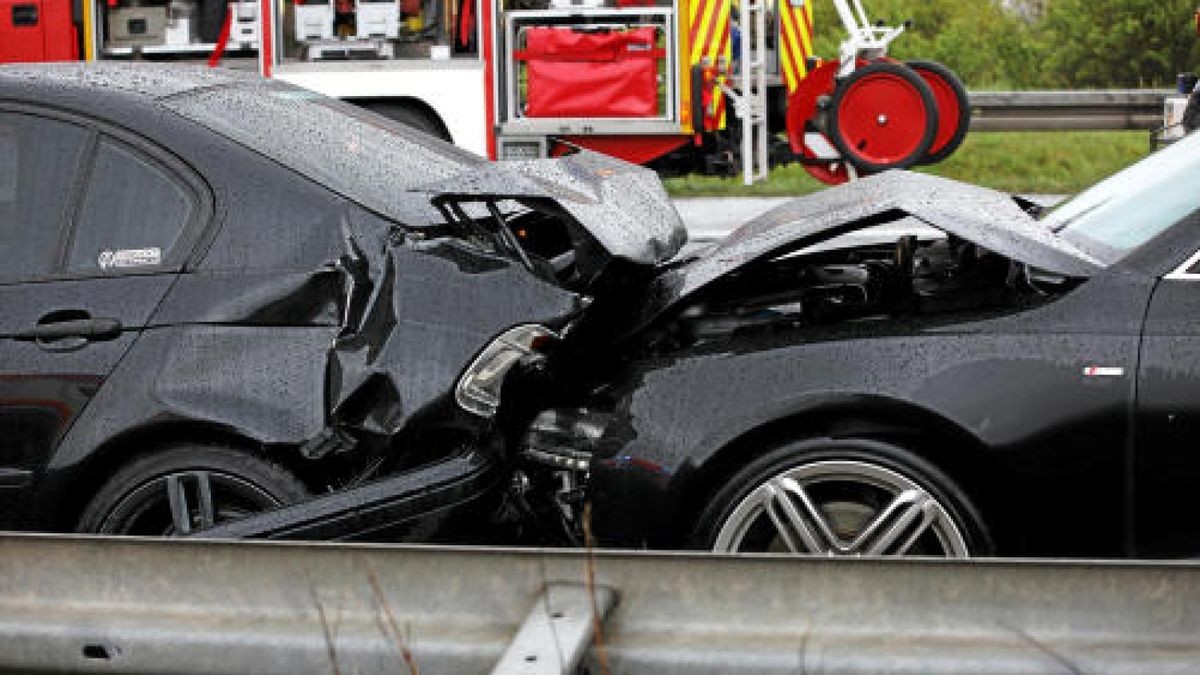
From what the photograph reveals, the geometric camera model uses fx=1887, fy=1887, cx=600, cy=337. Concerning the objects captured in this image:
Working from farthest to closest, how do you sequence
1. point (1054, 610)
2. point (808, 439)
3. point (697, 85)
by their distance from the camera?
point (697, 85), point (808, 439), point (1054, 610)

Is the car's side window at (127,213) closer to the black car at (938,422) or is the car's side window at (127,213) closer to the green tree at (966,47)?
the black car at (938,422)

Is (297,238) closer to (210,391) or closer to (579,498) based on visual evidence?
(210,391)

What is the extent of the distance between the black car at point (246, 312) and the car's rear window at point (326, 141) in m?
0.01

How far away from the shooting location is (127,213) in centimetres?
475

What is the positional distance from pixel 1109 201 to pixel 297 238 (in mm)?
2116

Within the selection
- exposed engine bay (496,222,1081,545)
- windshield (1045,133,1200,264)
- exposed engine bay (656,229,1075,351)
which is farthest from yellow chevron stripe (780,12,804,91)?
exposed engine bay (496,222,1081,545)

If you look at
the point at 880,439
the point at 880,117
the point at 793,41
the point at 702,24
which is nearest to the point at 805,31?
the point at 793,41

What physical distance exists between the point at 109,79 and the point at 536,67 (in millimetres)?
8093

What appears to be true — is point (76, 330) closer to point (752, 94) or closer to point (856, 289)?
point (856, 289)

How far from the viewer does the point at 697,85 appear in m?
12.9

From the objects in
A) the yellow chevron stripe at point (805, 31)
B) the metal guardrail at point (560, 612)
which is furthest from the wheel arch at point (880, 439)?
the yellow chevron stripe at point (805, 31)

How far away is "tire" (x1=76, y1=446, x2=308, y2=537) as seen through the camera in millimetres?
4438

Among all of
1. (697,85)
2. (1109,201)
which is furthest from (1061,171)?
(1109,201)

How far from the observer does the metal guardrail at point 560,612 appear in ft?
8.59
